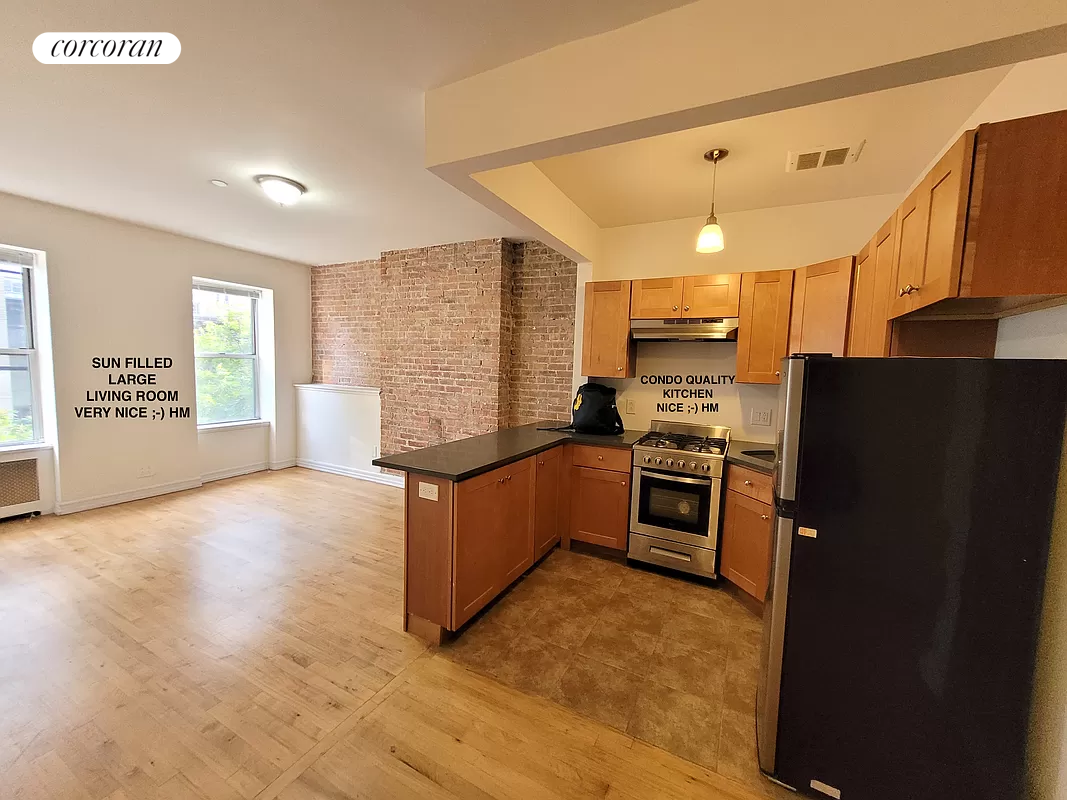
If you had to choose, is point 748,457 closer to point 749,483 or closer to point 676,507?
point 749,483

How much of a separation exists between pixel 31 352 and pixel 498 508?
181 inches

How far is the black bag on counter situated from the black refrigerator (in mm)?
2015

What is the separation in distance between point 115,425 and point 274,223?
258 centimetres

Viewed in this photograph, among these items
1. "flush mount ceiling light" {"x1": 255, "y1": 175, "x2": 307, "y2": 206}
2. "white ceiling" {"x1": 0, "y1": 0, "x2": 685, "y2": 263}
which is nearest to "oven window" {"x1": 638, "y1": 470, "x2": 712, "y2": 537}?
"white ceiling" {"x1": 0, "y1": 0, "x2": 685, "y2": 263}

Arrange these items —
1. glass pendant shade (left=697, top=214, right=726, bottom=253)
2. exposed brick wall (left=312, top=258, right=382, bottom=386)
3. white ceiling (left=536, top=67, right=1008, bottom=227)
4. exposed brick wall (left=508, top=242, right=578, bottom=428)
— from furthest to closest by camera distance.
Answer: exposed brick wall (left=312, top=258, right=382, bottom=386)
exposed brick wall (left=508, top=242, right=578, bottom=428)
glass pendant shade (left=697, top=214, right=726, bottom=253)
white ceiling (left=536, top=67, right=1008, bottom=227)

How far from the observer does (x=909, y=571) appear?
126 centimetres

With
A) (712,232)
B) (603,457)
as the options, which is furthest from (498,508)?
(712,232)

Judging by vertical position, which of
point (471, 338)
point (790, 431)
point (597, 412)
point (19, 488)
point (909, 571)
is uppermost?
point (471, 338)

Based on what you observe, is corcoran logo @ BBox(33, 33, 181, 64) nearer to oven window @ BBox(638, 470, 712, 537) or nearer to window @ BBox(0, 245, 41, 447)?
window @ BBox(0, 245, 41, 447)

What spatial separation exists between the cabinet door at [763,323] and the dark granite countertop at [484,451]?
1026mm

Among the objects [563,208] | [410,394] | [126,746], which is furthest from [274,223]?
[126,746]

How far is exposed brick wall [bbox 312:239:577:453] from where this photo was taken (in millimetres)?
4207

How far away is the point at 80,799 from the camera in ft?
4.57

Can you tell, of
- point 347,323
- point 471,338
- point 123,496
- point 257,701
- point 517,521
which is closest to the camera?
point 257,701
